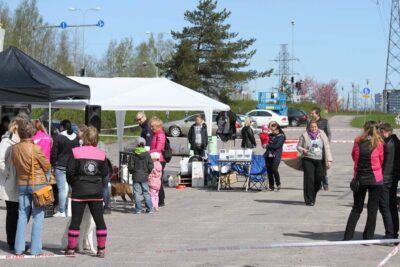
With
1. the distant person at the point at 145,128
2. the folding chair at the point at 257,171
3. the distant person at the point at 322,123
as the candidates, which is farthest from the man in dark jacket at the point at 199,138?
the distant person at the point at 322,123

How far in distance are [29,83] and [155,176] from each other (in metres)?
2.91

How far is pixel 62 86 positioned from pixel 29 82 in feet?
2.05

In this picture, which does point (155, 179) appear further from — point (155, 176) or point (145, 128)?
point (145, 128)

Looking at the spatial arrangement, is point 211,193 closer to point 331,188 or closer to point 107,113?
point 331,188

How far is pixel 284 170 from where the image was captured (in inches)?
945

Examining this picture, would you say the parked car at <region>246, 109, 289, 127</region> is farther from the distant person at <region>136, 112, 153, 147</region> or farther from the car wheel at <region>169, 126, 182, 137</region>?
the distant person at <region>136, 112, 153, 147</region>

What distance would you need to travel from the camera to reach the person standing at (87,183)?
920 centimetres

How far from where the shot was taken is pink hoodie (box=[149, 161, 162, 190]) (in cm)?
1427

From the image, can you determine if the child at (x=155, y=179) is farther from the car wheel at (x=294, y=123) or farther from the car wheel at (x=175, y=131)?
the car wheel at (x=294, y=123)

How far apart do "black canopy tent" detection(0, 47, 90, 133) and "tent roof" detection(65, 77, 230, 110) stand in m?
3.50

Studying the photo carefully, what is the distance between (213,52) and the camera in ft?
207

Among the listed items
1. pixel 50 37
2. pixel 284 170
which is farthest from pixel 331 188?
pixel 50 37

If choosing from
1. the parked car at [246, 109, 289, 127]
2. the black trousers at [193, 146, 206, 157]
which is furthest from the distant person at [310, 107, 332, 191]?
the parked car at [246, 109, 289, 127]

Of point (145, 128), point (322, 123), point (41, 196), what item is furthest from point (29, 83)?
point (322, 123)
